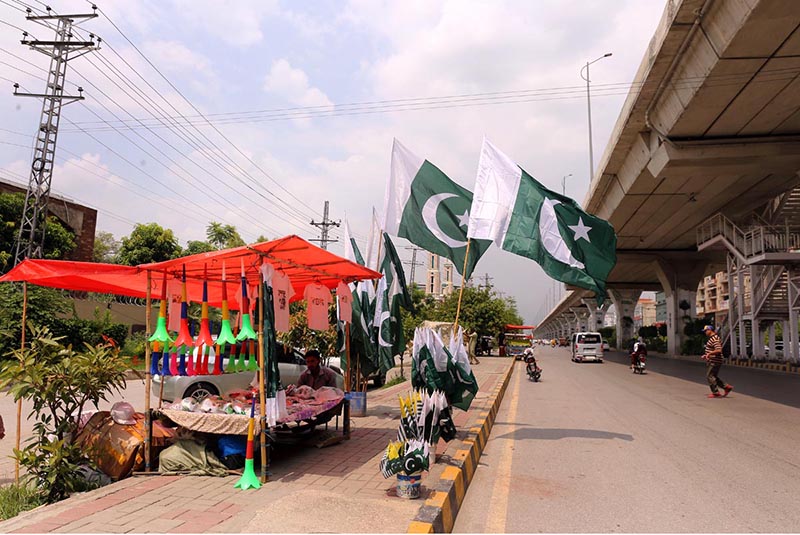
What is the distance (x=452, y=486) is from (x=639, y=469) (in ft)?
9.05

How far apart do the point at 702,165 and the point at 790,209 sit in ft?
40.0

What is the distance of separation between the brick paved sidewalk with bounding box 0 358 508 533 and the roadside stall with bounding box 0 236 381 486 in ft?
1.71

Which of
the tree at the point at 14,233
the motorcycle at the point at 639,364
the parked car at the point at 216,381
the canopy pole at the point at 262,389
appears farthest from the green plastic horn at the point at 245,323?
the tree at the point at 14,233

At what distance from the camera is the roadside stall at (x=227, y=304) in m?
5.77

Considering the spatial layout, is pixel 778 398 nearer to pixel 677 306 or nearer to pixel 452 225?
pixel 452 225

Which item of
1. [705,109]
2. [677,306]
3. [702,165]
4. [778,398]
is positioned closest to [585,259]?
[778,398]

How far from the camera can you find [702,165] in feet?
61.9

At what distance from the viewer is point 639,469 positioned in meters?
6.47

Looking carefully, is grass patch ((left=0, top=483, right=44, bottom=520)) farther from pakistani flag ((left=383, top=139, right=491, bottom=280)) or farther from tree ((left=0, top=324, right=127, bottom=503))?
pakistani flag ((left=383, top=139, right=491, bottom=280))

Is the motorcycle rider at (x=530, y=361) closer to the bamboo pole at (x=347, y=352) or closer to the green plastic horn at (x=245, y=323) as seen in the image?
the bamboo pole at (x=347, y=352)

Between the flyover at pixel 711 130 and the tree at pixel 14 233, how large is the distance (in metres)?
26.0

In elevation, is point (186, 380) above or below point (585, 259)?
below

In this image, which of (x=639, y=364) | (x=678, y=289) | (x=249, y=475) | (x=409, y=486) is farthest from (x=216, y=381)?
(x=678, y=289)

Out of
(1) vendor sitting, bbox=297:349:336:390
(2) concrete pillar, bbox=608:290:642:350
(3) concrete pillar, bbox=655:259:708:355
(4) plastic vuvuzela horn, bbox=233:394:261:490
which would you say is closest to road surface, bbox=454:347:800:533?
(4) plastic vuvuzela horn, bbox=233:394:261:490
